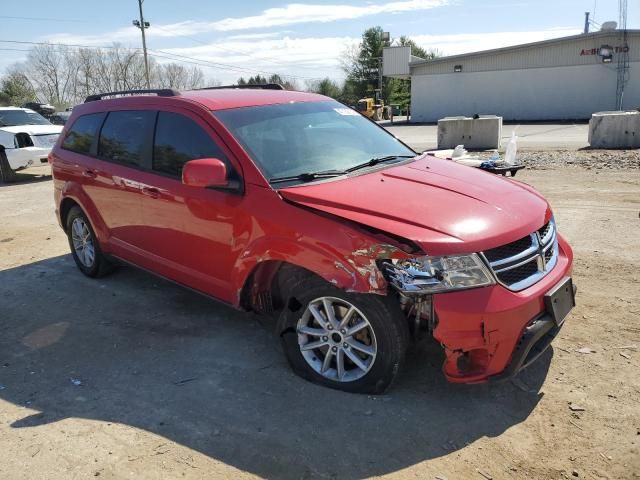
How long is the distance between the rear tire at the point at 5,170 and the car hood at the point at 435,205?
12606 millimetres

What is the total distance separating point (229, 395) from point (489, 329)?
5.51 ft

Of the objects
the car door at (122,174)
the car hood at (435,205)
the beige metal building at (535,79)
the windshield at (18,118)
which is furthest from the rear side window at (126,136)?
the beige metal building at (535,79)

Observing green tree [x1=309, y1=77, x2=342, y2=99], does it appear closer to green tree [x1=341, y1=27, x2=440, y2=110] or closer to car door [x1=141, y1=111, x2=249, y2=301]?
green tree [x1=341, y1=27, x2=440, y2=110]

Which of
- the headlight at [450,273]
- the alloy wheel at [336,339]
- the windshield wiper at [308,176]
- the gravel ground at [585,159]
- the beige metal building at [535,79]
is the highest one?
the beige metal building at [535,79]

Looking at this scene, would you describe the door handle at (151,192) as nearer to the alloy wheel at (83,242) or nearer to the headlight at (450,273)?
the alloy wheel at (83,242)

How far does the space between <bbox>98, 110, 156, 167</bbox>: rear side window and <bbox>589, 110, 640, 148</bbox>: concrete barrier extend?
13.8 metres

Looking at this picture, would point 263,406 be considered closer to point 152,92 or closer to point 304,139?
point 304,139

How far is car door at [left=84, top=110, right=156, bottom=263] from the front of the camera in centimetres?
450

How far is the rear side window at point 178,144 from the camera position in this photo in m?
3.87

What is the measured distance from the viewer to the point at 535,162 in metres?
12.9

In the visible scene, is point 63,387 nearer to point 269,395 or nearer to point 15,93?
point 269,395

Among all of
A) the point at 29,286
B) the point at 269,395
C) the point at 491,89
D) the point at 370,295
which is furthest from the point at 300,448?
the point at 491,89

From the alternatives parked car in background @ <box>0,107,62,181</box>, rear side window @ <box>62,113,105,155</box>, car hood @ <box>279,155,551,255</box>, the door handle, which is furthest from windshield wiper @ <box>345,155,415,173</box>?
parked car in background @ <box>0,107,62,181</box>

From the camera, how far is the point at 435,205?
319 centimetres
